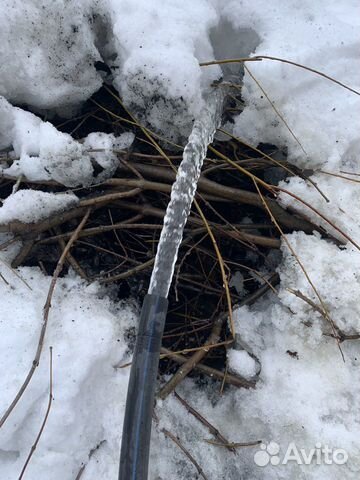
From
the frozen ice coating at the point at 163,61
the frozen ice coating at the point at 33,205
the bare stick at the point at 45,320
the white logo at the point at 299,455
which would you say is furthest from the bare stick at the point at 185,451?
the frozen ice coating at the point at 163,61

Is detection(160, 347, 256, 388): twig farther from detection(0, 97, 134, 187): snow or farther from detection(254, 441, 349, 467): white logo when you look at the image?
detection(0, 97, 134, 187): snow

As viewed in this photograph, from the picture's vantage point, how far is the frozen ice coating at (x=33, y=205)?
1000 mm

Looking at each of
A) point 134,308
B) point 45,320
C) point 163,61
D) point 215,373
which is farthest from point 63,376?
point 163,61

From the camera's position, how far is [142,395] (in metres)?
0.76

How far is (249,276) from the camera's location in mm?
1135

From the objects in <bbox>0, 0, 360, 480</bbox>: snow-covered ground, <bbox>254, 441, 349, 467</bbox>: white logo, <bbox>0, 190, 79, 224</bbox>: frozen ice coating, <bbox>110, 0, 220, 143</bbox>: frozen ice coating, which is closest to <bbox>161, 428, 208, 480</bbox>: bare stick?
<bbox>0, 0, 360, 480</bbox>: snow-covered ground

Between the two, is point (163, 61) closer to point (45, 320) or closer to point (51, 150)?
point (51, 150)

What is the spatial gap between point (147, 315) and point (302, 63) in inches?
28.6

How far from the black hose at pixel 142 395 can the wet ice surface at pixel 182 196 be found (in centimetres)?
5

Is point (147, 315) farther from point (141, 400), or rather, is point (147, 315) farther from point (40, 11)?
point (40, 11)

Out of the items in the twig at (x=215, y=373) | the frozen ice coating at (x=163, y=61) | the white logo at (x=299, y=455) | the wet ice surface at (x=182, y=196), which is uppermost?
the frozen ice coating at (x=163, y=61)

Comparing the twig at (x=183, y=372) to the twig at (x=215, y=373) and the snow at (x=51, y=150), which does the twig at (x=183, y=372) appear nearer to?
the twig at (x=215, y=373)

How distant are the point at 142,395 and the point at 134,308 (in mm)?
333

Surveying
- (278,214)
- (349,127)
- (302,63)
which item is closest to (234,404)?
(278,214)
